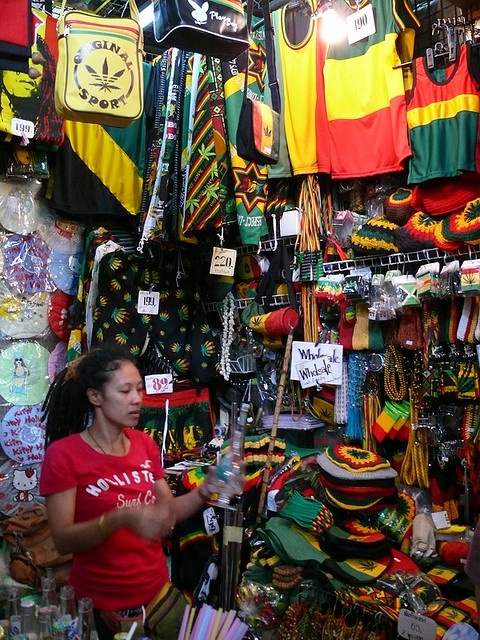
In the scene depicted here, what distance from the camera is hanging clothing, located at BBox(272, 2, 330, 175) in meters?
3.37

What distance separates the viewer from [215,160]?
11.1 ft

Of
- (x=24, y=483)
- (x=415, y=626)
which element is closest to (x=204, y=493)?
(x=415, y=626)

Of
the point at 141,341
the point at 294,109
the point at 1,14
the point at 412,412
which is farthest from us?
the point at 141,341

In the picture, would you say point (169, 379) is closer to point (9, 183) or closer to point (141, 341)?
point (141, 341)

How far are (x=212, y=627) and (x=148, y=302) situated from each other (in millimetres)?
2451

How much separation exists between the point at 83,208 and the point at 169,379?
118cm

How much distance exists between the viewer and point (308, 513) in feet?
8.37

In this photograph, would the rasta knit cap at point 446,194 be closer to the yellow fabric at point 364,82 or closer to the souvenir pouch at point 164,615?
the yellow fabric at point 364,82

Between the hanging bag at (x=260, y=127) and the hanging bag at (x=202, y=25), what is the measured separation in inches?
16.5

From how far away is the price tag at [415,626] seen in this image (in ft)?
6.61

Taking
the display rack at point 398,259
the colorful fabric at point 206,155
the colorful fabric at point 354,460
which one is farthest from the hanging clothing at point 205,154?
the colorful fabric at point 354,460

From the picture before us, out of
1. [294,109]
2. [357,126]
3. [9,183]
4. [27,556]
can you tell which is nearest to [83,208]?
[9,183]

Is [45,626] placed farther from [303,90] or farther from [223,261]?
[303,90]

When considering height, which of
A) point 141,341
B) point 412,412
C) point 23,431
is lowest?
point 23,431
